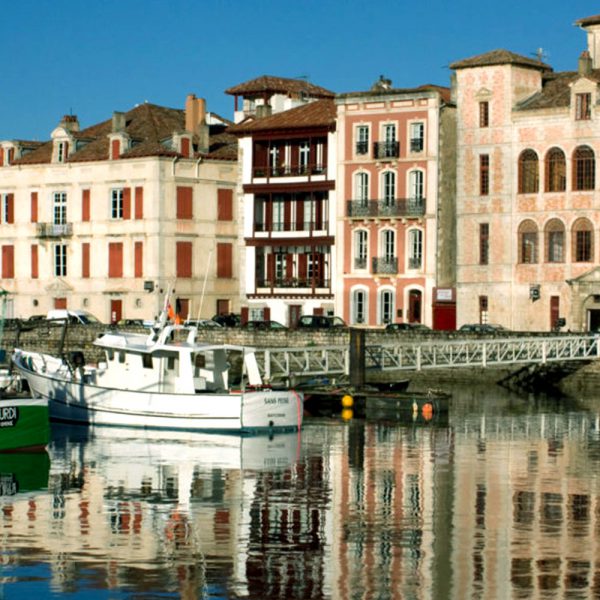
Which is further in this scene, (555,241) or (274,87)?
(274,87)

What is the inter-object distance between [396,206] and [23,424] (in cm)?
4357

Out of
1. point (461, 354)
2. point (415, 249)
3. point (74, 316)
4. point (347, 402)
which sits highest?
point (415, 249)

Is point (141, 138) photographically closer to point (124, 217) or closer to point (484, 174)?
point (124, 217)

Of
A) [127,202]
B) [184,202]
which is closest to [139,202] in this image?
[127,202]

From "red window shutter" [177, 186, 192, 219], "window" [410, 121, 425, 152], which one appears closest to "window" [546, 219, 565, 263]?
"window" [410, 121, 425, 152]

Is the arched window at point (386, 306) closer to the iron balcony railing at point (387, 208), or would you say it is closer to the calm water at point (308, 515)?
the iron balcony railing at point (387, 208)

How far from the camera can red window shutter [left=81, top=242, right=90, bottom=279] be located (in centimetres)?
9838

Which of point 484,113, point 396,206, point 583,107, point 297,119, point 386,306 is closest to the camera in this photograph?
point 583,107

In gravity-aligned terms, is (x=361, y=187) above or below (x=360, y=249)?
above

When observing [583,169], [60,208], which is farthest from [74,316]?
[583,169]

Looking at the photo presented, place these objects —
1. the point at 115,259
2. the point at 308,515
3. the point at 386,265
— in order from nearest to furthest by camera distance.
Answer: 1. the point at 308,515
2. the point at 386,265
3. the point at 115,259

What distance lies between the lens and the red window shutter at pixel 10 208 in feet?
334

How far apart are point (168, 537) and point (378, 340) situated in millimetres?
44009

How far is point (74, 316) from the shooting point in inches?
→ 3573
